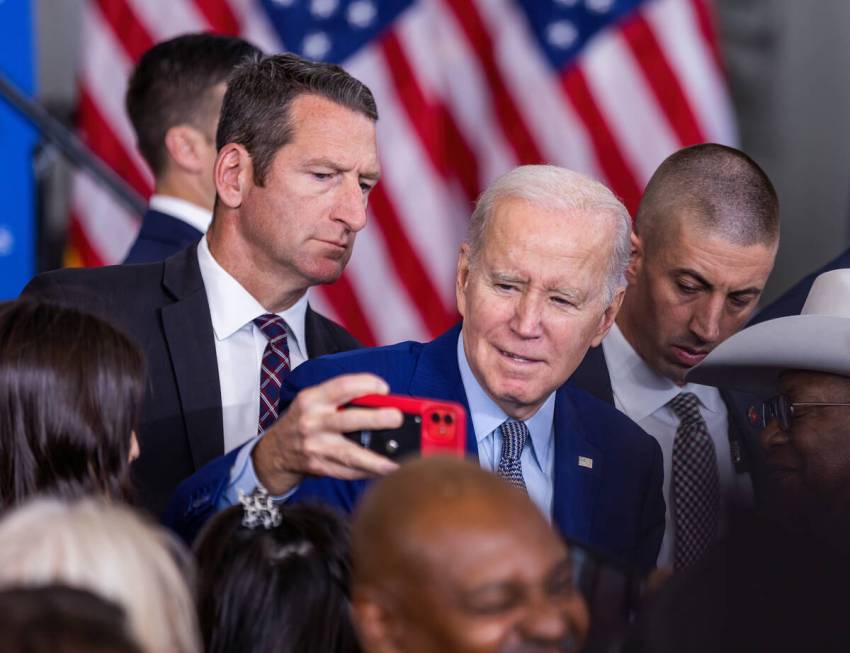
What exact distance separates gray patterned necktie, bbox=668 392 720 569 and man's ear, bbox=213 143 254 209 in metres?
0.99

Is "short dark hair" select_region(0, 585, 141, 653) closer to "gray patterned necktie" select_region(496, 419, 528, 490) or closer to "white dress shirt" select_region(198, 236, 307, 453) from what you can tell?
"gray patterned necktie" select_region(496, 419, 528, 490)

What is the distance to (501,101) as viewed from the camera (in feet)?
14.9

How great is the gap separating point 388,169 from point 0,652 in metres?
3.41

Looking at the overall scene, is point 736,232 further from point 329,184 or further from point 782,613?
point 782,613

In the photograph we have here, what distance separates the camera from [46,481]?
189 cm

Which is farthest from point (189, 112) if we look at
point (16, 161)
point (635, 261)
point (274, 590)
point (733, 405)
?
Answer: point (274, 590)

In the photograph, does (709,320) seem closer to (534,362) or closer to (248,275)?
(534,362)

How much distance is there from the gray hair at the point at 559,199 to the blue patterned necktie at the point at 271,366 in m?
0.49

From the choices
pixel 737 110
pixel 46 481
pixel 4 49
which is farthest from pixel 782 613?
pixel 737 110

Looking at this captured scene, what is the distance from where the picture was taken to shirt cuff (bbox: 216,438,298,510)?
2.14 metres

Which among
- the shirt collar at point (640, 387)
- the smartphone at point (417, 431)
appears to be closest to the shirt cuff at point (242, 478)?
the smartphone at point (417, 431)

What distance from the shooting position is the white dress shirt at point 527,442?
2.36 m

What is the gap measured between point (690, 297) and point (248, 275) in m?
0.93

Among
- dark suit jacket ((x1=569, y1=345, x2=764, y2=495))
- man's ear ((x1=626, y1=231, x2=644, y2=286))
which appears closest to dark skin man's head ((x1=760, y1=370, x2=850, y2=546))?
dark suit jacket ((x1=569, y1=345, x2=764, y2=495))
